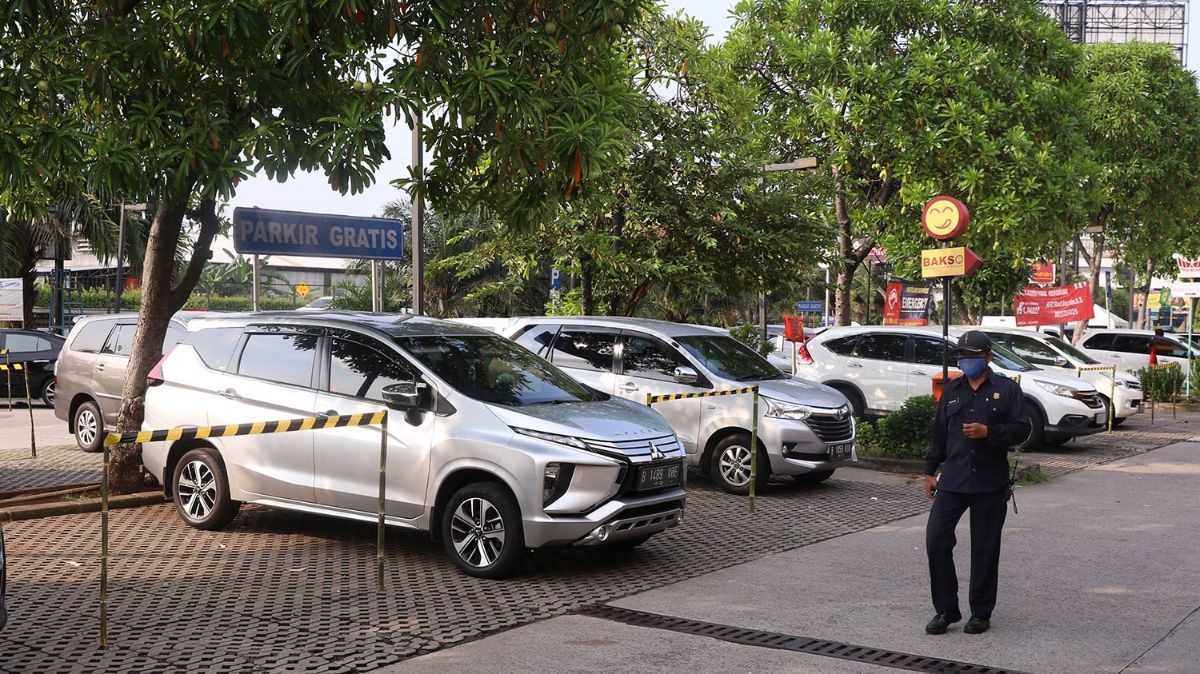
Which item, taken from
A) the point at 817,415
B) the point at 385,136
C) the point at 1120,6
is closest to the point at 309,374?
the point at 385,136

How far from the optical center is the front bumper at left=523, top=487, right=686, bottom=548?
7746 mm

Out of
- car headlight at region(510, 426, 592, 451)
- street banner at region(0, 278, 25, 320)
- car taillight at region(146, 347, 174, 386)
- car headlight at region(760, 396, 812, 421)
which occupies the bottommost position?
car headlight at region(760, 396, 812, 421)

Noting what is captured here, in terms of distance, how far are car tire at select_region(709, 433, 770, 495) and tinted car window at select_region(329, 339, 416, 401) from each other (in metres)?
4.48

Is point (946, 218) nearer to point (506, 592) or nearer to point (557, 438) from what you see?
point (557, 438)

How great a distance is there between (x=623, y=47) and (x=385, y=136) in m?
7.03

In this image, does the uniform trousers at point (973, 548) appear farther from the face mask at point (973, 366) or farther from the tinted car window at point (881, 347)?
the tinted car window at point (881, 347)

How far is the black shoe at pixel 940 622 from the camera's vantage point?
6.68 metres

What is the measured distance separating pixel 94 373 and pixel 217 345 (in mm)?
6378


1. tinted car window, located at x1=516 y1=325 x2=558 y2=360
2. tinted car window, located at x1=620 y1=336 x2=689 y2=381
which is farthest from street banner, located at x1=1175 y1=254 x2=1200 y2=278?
tinted car window, located at x1=516 y1=325 x2=558 y2=360

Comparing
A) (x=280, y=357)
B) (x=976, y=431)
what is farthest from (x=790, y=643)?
(x=280, y=357)

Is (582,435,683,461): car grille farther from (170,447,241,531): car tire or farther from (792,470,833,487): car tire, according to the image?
(792,470,833,487): car tire

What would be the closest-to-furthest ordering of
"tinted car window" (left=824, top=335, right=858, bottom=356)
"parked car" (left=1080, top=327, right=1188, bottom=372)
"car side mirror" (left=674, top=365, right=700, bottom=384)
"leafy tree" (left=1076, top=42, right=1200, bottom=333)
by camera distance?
"car side mirror" (left=674, top=365, right=700, bottom=384)
"tinted car window" (left=824, top=335, right=858, bottom=356)
"parked car" (left=1080, top=327, right=1188, bottom=372)
"leafy tree" (left=1076, top=42, right=1200, bottom=333)

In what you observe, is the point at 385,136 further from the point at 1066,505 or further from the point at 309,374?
the point at 1066,505

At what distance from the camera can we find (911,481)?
13391 millimetres
